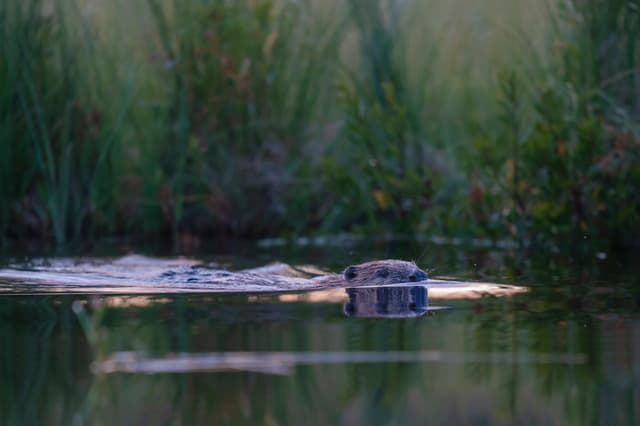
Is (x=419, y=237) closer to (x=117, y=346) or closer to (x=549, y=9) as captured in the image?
(x=549, y=9)

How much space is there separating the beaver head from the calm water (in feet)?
1.24

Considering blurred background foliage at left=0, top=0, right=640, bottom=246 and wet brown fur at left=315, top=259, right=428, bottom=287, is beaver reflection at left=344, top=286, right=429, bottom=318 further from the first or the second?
blurred background foliage at left=0, top=0, right=640, bottom=246

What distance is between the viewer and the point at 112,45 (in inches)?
328

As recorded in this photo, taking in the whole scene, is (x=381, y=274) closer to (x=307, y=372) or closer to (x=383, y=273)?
(x=383, y=273)

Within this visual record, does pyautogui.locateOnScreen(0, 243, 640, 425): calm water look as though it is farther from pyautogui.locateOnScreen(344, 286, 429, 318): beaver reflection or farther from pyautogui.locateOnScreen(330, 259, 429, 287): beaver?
pyautogui.locateOnScreen(330, 259, 429, 287): beaver

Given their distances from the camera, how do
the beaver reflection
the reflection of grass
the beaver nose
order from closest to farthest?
the reflection of grass < the beaver reflection < the beaver nose

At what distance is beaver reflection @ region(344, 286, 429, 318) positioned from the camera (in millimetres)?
4238

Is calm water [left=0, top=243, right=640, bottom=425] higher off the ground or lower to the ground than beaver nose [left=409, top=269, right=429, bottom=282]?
lower

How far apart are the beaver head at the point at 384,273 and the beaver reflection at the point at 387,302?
130 millimetres

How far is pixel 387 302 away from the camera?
4660 mm

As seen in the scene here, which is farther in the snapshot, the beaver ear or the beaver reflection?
the beaver ear

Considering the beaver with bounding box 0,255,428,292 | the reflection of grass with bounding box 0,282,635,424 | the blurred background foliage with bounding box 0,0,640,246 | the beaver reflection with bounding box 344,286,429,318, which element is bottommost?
the reflection of grass with bounding box 0,282,635,424

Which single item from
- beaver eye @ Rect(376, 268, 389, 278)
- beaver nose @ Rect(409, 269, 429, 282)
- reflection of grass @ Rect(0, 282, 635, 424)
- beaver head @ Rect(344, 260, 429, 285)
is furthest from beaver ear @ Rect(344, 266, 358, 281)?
reflection of grass @ Rect(0, 282, 635, 424)

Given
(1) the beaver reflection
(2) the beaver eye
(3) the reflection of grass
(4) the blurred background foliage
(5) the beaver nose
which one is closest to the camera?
(3) the reflection of grass
